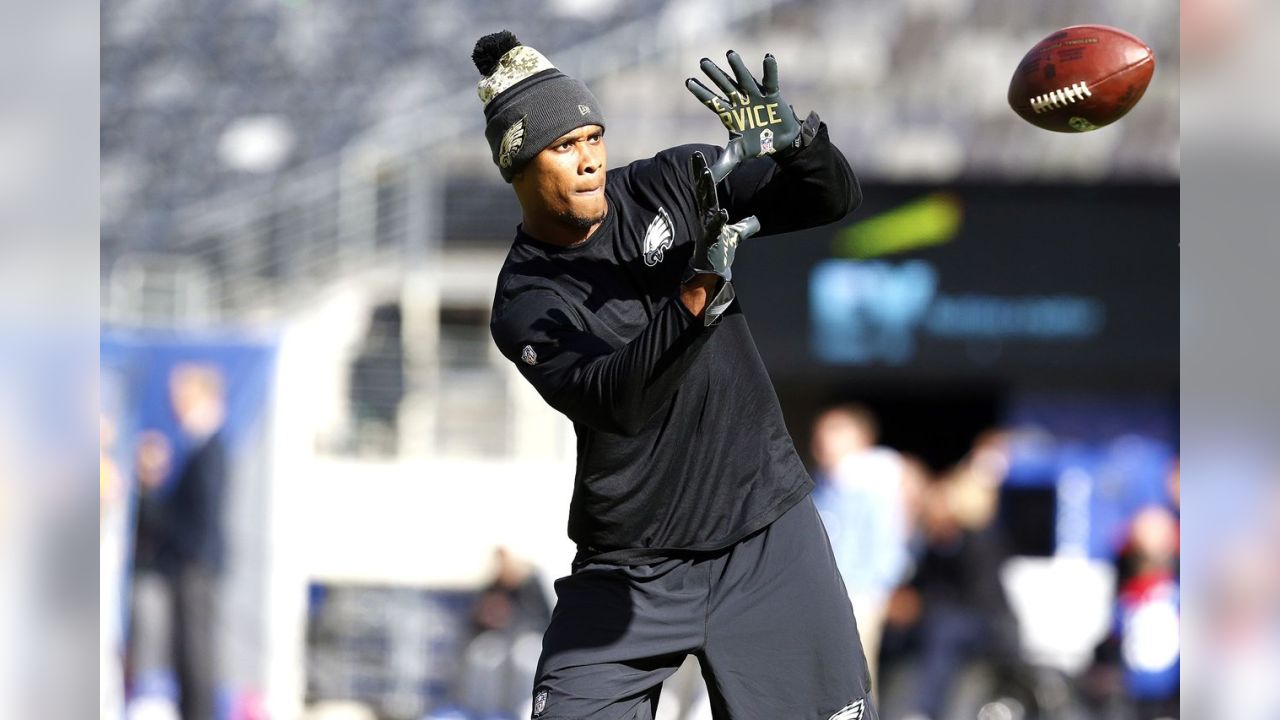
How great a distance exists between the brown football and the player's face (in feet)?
3.49

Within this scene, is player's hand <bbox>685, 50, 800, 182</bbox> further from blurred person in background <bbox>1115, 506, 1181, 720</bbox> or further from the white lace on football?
blurred person in background <bbox>1115, 506, 1181, 720</bbox>

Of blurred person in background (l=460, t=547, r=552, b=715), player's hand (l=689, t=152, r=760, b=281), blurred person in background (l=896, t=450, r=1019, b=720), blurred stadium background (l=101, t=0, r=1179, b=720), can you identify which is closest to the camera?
player's hand (l=689, t=152, r=760, b=281)

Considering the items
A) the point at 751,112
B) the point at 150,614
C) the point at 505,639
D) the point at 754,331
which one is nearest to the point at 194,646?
the point at 150,614

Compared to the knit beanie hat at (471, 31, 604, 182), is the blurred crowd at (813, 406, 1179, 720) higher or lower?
lower

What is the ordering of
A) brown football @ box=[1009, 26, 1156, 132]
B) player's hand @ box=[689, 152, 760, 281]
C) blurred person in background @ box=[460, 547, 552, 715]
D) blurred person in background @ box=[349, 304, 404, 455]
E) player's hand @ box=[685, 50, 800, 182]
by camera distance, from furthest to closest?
blurred person in background @ box=[349, 304, 404, 455] < blurred person in background @ box=[460, 547, 552, 715] < brown football @ box=[1009, 26, 1156, 132] < player's hand @ box=[685, 50, 800, 182] < player's hand @ box=[689, 152, 760, 281]

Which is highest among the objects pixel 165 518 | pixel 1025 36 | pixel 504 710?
pixel 1025 36

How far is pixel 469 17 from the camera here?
13.1 meters

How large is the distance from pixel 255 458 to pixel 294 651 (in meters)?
1.18

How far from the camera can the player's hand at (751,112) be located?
9.11 feet

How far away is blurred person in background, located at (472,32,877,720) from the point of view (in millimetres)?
3018

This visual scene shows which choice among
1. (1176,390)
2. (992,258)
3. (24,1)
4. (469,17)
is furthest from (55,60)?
(469,17)

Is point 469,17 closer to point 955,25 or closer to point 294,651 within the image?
point 955,25

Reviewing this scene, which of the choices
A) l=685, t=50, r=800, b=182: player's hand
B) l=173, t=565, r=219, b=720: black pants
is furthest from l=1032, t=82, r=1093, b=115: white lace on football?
l=173, t=565, r=219, b=720: black pants

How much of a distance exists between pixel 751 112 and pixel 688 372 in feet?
1.66
